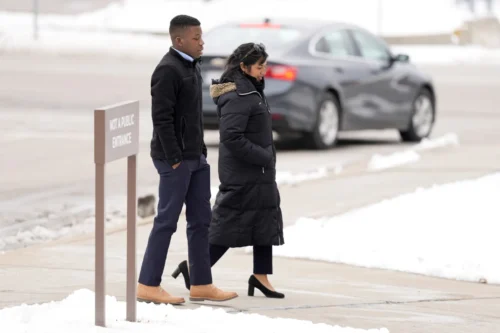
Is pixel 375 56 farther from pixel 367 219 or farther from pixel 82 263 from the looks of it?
pixel 82 263

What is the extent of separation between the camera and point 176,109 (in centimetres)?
713

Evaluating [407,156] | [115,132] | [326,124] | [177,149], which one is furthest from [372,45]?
[115,132]

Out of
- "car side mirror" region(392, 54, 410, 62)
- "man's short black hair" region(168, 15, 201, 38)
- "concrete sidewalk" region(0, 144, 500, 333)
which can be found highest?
"man's short black hair" region(168, 15, 201, 38)

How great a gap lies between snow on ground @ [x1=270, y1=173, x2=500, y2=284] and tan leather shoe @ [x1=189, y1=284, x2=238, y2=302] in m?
1.73

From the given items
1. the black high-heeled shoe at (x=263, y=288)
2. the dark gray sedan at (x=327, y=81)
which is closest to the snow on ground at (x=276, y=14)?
the dark gray sedan at (x=327, y=81)

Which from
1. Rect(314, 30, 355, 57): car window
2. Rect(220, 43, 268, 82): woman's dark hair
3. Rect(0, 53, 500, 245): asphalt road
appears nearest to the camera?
Rect(220, 43, 268, 82): woman's dark hair

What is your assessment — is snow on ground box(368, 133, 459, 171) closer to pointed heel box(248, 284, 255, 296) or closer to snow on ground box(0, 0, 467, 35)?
pointed heel box(248, 284, 255, 296)

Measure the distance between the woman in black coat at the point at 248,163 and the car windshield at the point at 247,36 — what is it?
826cm

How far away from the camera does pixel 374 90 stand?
1681cm

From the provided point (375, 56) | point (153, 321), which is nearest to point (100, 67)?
point (375, 56)

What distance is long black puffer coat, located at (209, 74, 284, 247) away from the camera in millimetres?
7562

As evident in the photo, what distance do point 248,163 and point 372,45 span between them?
1004cm

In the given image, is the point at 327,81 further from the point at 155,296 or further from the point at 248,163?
the point at 155,296

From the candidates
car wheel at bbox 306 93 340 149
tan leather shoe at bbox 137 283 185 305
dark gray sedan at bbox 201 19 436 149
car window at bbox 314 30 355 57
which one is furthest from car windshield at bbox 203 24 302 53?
tan leather shoe at bbox 137 283 185 305
